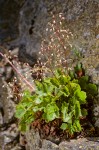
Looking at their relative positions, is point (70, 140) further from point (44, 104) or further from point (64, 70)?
point (64, 70)

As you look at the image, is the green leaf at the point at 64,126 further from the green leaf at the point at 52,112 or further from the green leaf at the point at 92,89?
the green leaf at the point at 92,89

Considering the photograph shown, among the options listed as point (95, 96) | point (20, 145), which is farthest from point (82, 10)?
point (20, 145)

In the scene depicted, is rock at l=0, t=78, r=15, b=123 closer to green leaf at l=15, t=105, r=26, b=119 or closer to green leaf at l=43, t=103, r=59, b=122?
green leaf at l=15, t=105, r=26, b=119

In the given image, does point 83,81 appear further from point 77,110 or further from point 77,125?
point 77,125

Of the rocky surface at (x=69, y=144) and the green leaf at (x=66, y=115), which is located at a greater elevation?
the green leaf at (x=66, y=115)

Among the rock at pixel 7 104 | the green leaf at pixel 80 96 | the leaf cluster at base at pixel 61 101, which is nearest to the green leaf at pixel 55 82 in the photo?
the leaf cluster at base at pixel 61 101

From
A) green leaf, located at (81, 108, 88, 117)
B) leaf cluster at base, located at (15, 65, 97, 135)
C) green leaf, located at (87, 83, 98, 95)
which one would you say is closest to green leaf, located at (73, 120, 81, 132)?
leaf cluster at base, located at (15, 65, 97, 135)

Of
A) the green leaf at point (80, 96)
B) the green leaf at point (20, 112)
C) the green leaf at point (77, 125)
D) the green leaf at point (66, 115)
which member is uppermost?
the green leaf at point (80, 96)

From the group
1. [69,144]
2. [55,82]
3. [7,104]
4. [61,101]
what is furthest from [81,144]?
[7,104]

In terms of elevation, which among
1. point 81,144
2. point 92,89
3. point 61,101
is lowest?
point 81,144
